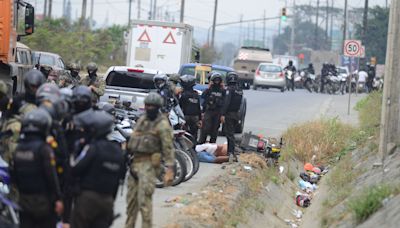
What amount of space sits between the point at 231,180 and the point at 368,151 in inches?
203

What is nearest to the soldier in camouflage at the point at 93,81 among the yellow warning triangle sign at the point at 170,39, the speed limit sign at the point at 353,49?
the speed limit sign at the point at 353,49

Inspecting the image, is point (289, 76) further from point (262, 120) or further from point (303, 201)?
point (303, 201)

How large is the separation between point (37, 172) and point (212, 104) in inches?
384

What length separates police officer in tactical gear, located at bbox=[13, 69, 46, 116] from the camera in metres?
9.76

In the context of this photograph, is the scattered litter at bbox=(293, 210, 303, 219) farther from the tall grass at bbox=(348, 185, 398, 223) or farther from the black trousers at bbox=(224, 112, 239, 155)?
the tall grass at bbox=(348, 185, 398, 223)

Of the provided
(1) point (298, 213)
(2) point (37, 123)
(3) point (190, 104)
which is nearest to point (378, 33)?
(3) point (190, 104)

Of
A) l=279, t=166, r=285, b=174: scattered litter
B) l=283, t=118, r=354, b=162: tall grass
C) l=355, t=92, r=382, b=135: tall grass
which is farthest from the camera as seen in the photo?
l=355, t=92, r=382, b=135: tall grass

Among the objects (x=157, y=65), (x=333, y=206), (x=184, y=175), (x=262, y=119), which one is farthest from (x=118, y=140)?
(x=157, y=65)

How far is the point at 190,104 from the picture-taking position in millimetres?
18047

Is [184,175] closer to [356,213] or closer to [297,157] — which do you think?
[356,213]

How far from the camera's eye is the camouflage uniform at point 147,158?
9.94m

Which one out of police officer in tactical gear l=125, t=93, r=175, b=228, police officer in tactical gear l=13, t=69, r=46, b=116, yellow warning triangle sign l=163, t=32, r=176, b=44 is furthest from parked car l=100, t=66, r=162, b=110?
yellow warning triangle sign l=163, t=32, r=176, b=44

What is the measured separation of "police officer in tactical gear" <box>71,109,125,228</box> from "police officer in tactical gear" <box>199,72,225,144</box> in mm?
8968

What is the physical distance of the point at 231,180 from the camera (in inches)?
636
